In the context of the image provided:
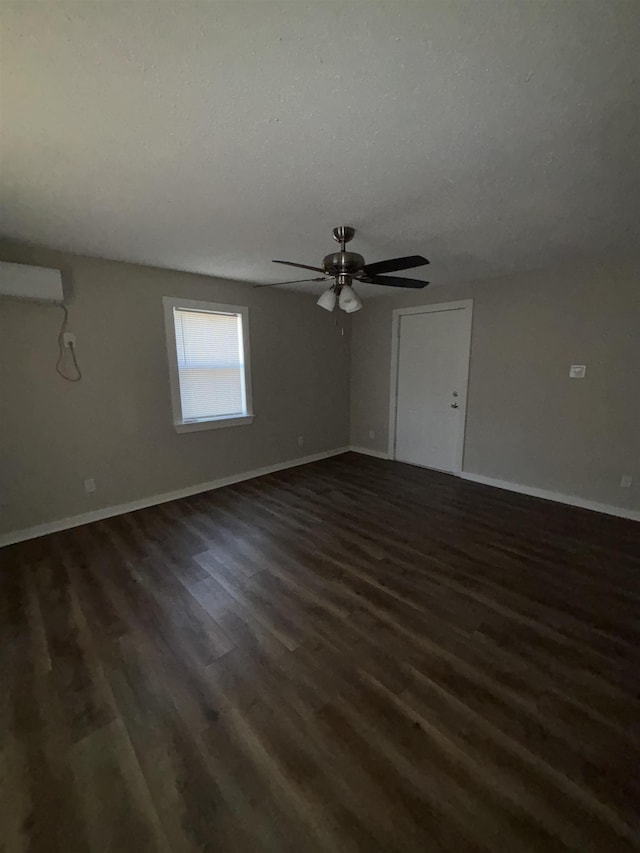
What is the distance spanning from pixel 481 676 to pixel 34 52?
2.96 m

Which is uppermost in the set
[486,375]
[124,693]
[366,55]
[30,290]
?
[366,55]

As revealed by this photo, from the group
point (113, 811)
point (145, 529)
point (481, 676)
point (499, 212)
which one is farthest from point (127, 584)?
point (499, 212)

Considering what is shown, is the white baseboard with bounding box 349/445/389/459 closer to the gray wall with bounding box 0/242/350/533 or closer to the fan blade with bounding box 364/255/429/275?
the gray wall with bounding box 0/242/350/533

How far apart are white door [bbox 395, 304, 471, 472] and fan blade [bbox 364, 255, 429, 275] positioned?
2222mm

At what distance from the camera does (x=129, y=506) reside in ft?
11.4

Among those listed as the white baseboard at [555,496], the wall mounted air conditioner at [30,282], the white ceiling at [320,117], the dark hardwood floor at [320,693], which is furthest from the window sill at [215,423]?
the white baseboard at [555,496]

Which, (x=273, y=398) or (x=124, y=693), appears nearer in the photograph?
(x=124, y=693)

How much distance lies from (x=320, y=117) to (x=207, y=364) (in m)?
2.91

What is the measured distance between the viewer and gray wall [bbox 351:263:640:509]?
319cm

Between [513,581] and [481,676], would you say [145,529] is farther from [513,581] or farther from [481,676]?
[513,581]

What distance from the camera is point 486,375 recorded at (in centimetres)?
402

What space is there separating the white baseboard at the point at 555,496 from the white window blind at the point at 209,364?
121 inches

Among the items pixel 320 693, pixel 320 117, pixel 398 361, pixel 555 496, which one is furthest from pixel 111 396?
pixel 555 496

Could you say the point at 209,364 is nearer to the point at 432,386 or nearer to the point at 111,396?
the point at 111,396
